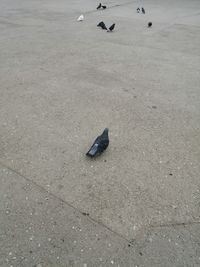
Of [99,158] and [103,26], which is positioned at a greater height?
[103,26]

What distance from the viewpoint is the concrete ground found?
268 centimetres

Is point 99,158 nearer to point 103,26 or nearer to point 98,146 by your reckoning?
point 98,146

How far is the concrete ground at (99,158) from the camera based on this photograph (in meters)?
2.68

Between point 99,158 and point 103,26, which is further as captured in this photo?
point 103,26

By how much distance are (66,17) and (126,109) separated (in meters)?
8.66

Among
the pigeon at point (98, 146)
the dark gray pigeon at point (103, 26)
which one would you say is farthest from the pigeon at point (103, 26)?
the pigeon at point (98, 146)

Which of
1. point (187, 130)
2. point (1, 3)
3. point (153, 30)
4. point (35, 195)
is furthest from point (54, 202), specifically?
point (1, 3)

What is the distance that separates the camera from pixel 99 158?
3766 millimetres

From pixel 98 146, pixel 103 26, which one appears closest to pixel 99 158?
pixel 98 146

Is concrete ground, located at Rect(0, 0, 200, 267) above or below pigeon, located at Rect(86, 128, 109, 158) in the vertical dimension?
below

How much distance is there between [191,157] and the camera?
3.80 m

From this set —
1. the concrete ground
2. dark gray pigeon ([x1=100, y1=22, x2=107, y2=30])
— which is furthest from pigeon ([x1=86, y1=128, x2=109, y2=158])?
dark gray pigeon ([x1=100, y1=22, x2=107, y2=30])

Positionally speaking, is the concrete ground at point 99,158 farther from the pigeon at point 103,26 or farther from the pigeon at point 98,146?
the pigeon at point 103,26

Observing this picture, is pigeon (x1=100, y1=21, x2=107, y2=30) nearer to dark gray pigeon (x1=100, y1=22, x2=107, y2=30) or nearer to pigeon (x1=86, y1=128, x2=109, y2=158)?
dark gray pigeon (x1=100, y1=22, x2=107, y2=30)
